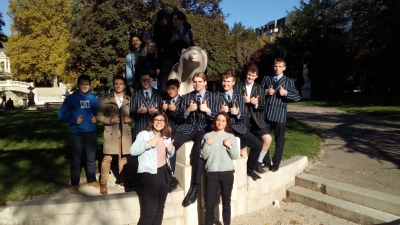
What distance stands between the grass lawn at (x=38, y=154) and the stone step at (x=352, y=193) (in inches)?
58.7

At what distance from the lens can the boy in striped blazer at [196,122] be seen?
4.86 metres

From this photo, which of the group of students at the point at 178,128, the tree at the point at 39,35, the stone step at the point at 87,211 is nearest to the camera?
the stone step at the point at 87,211

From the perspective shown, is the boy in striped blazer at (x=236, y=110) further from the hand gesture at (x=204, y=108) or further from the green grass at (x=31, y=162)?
the green grass at (x=31, y=162)

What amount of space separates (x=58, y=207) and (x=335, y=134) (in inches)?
375

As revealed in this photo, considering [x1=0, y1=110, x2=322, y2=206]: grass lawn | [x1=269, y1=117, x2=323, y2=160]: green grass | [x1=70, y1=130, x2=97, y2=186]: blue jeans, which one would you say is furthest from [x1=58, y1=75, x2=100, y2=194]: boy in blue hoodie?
[x1=269, y1=117, x2=323, y2=160]: green grass

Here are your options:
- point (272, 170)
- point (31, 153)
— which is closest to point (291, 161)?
point (272, 170)

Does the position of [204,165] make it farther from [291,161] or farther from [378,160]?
[378,160]

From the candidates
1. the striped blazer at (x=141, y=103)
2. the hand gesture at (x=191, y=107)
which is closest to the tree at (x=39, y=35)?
the striped blazer at (x=141, y=103)

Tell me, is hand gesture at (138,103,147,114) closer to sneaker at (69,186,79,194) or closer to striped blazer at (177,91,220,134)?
striped blazer at (177,91,220,134)

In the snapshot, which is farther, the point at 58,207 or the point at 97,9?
the point at 97,9

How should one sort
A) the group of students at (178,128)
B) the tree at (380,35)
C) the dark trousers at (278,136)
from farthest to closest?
the tree at (380,35), the dark trousers at (278,136), the group of students at (178,128)

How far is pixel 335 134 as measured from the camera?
11.7 meters

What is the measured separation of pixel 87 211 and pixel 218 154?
5.67 feet

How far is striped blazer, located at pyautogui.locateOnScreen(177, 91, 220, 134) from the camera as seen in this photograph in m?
5.05
